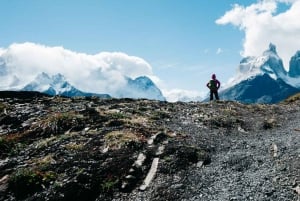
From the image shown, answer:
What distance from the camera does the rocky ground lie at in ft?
63.3

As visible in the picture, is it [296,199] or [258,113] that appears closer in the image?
[296,199]

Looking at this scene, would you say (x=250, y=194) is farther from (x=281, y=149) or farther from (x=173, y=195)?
(x=281, y=149)

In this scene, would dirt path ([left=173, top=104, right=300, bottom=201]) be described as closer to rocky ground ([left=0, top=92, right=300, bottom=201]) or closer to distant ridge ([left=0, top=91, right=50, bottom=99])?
rocky ground ([left=0, top=92, right=300, bottom=201])

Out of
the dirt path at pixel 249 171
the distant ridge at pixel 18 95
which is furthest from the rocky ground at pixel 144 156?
the distant ridge at pixel 18 95

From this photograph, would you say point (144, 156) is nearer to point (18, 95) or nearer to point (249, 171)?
point (249, 171)

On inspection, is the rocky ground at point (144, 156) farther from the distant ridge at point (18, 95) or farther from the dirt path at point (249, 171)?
the distant ridge at point (18, 95)

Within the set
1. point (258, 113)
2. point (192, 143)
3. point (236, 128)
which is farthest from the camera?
point (258, 113)

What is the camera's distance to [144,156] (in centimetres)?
2253

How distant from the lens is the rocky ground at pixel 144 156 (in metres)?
19.3

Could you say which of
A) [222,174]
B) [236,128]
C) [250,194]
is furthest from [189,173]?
[236,128]

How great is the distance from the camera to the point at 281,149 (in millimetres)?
23719

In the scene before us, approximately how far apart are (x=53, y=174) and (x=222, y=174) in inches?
314

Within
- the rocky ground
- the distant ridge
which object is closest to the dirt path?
the rocky ground

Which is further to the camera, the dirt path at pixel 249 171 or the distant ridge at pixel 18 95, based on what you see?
the distant ridge at pixel 18 95
